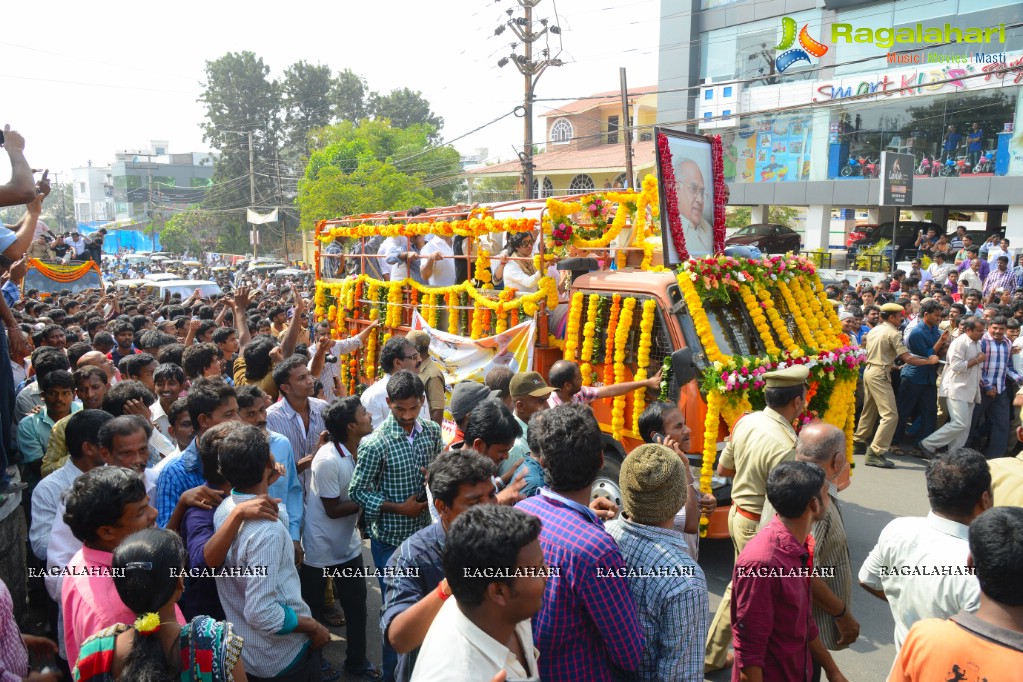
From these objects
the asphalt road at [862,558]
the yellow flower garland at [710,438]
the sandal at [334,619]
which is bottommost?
the asphalt road at [862,558]

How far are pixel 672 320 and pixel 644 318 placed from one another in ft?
0.72

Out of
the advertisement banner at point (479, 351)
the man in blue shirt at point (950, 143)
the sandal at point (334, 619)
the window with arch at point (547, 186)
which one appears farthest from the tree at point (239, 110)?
the sandal at point (334, 619)

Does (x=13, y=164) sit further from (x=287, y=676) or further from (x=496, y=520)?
(x=496, y=520)

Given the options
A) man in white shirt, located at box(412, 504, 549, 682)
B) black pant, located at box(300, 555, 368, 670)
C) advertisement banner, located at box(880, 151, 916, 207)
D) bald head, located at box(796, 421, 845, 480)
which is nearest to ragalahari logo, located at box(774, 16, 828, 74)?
advertisement banner, located at box(880, 151, 916, 207)

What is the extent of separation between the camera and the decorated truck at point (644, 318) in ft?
18.2

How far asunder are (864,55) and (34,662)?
28418 mm

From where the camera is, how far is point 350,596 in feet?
13.8

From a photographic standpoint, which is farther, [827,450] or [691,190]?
[691,190]

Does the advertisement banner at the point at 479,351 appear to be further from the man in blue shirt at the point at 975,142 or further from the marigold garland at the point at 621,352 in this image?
the man in blue shirt at the point at 975,142

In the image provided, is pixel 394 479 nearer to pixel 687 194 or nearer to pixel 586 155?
pixel 687 194

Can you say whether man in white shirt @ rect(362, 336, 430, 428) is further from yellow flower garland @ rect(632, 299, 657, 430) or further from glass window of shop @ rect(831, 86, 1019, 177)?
glass window of shop @ rect(831, 86, 1019, 177)

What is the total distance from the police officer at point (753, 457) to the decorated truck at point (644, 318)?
814 millimetres

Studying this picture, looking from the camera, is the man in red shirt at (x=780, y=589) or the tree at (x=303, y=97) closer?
the man in red shirt at (x=780, y=589)

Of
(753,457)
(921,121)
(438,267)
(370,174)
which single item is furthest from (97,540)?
(370,174)
